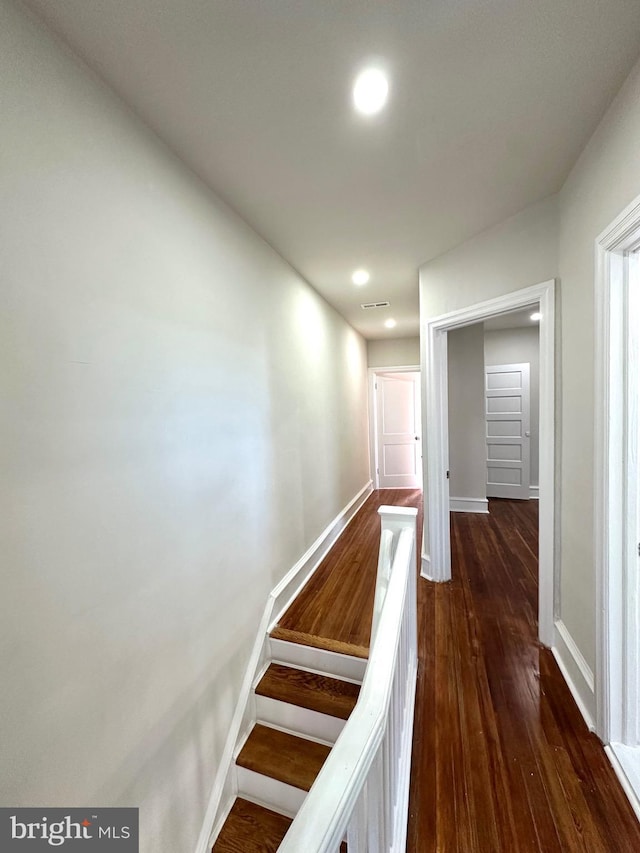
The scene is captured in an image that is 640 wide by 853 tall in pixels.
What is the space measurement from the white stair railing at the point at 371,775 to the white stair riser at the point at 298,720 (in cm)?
49

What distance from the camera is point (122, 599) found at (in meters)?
1.17

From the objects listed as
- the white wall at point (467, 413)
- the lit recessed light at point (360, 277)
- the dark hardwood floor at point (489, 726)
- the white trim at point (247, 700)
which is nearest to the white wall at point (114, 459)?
the white trim at point (247, 700)

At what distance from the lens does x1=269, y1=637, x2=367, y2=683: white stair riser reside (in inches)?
76.6

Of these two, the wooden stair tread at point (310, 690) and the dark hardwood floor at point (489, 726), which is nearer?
the dark hardwood floor at point (489, 726)

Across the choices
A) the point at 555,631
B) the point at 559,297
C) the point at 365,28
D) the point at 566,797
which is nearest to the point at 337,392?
the point at 559,297

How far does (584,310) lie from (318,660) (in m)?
2.40

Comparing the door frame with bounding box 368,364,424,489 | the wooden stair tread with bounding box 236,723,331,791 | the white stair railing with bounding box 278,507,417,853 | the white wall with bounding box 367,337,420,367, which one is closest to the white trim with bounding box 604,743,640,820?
the white stair railing with bounding box 278,507,417,853

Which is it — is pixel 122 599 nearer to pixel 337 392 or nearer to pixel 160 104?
pixel 160 104

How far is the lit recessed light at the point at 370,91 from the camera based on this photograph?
1.17m

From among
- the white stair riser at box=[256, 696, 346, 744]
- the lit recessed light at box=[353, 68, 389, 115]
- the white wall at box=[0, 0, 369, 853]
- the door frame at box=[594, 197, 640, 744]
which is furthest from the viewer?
the white stair riser at box=[256, 696, 346, 744]

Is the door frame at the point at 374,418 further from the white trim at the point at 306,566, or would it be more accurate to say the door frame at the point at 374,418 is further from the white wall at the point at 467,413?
the white trim at the point at 306,566

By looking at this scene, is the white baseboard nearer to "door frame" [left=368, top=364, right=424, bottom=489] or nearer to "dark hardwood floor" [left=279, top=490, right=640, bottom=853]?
"dark hardwood floor" [left=279, top=490, right=640, bottom=853]

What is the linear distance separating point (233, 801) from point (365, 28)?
128 inches

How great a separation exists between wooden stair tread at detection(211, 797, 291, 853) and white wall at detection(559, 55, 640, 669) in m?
1.70
